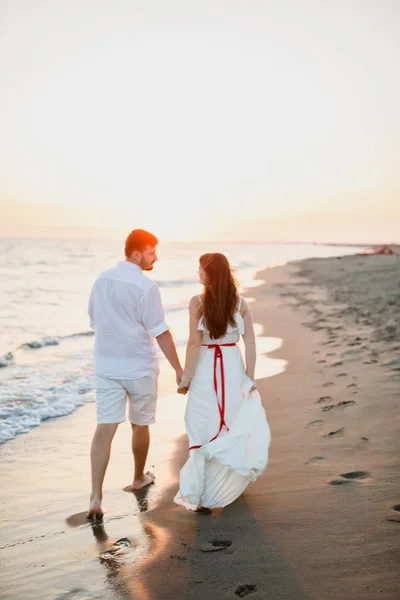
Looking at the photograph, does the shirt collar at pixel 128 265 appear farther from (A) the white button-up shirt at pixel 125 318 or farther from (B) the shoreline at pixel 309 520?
(B) the shoreline at pixel 309 520

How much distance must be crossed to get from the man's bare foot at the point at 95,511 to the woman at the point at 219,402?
551 mm

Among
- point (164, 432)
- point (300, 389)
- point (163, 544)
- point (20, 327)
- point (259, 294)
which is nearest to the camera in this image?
point (163, 544)

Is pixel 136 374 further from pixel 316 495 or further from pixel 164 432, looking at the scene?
pixel 164 432

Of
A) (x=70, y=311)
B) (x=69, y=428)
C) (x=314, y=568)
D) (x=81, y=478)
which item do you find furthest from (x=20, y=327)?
(x=314, y=568)

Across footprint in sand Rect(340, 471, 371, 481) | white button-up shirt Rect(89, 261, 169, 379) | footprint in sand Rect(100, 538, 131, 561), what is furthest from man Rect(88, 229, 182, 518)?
footprint in sand Rect(340, 471, 371, 481)

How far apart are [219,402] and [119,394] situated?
76cm

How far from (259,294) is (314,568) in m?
19.0

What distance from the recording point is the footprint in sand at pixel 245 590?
2.70m

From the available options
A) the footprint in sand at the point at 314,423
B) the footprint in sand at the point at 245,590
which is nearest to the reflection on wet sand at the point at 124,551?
the footprint in sand at the point at 245,590

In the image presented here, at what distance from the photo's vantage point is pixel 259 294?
21734 mm

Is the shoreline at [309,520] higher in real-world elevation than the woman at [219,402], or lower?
lower

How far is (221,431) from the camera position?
12.8 ft

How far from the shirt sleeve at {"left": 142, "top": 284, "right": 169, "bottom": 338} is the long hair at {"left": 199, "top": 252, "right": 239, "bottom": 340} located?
0.34 metres

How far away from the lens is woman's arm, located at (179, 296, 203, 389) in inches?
155
